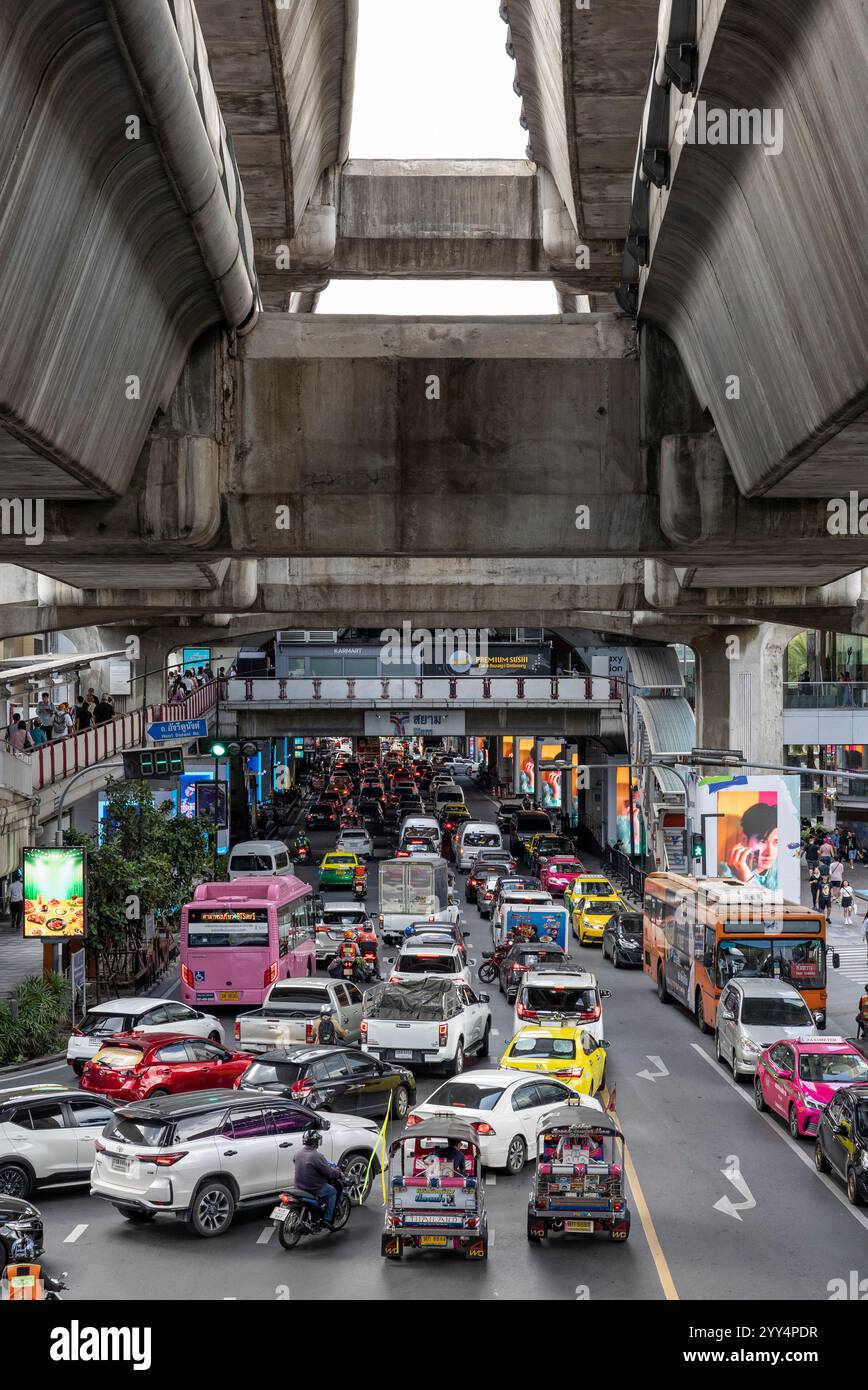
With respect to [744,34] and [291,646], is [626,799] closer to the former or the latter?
[291,646]

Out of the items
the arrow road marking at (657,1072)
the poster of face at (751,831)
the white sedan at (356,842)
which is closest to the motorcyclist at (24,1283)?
the arrow road marking at (657,1072)

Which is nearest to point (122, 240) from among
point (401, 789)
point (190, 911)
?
point (190, 911)

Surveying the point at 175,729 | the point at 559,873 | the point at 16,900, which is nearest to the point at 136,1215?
the point at 175,729

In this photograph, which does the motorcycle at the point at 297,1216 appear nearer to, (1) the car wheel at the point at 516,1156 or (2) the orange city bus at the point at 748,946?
(1) the car wheel at the point at 516,1156

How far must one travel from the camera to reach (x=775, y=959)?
3070 centimetres

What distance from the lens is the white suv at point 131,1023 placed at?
26.0 meters

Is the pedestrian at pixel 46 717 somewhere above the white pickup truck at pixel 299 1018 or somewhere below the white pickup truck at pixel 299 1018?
above

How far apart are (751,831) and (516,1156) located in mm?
21758

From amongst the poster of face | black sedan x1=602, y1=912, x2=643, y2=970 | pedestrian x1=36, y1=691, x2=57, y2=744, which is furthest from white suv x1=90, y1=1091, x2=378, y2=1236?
pedestrian x1=36, y1=691, x2=57, y2=744

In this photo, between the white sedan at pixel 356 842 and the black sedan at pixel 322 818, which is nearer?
the white sedan at pixel 356 842

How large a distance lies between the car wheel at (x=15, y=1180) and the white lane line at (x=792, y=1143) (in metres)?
9.90

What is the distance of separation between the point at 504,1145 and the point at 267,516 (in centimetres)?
972

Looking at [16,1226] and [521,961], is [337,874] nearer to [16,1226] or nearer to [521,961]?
[521,961]

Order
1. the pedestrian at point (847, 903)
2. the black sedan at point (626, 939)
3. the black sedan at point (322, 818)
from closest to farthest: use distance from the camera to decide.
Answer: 1. the black sedan at point (626, 939)
2. the pedestrian at point (847, 903)
3. the black sedan at point (322, 818)
